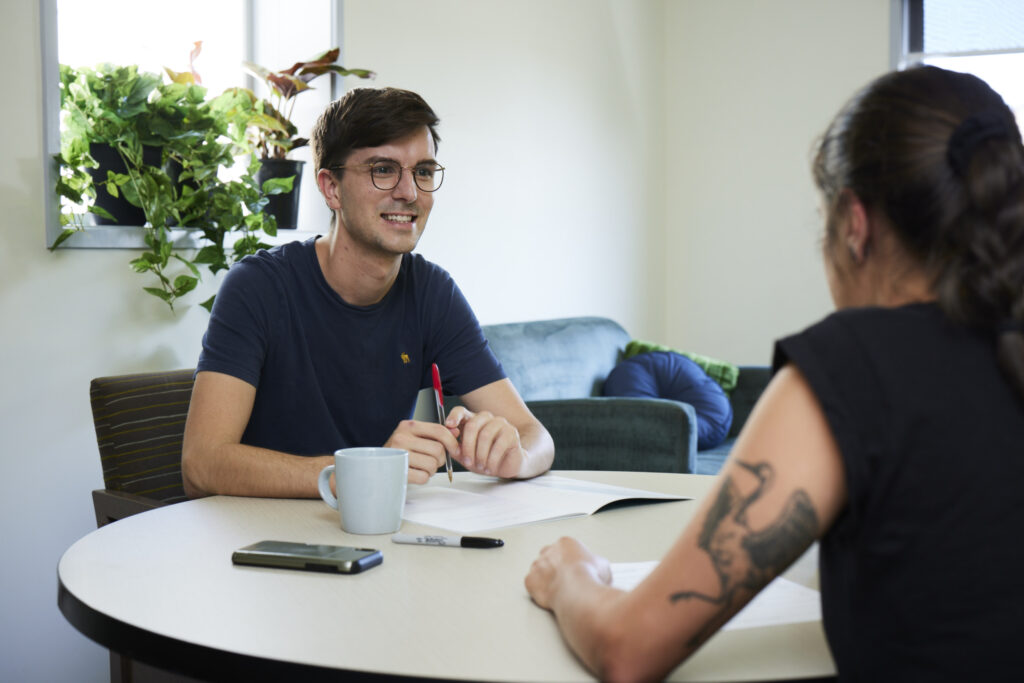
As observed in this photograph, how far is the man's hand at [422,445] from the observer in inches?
54.3

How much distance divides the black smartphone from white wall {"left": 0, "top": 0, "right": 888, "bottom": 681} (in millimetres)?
845

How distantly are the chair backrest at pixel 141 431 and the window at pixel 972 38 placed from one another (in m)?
4.05

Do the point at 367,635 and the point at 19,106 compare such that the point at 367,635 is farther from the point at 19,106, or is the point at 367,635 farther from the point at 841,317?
the point at 19,106

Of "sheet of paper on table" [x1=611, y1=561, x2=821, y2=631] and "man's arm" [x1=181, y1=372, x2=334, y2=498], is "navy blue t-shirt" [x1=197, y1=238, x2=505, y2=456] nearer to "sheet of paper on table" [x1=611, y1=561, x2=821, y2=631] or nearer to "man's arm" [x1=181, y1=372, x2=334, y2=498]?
"man's arm" [x1=181, y1=372, x2=334, y2=498]

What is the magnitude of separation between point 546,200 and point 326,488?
2674 mm

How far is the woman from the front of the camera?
70 cm

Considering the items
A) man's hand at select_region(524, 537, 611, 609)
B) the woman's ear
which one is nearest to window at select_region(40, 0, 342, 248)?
man's hand at select_region(524, 537, 611, 609)

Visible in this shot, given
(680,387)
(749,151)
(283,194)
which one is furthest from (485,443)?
(749,151)

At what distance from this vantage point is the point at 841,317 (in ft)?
2.48

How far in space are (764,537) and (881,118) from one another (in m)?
0.35

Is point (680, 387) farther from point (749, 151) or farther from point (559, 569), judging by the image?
point (559, 569)

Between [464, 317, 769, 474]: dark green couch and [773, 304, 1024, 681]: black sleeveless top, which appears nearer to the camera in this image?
[773, 304, 1024, 681]: black sleeveless top

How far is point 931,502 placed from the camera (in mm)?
702

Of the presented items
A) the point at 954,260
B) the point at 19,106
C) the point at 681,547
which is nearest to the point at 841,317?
the point at 954,260
